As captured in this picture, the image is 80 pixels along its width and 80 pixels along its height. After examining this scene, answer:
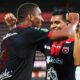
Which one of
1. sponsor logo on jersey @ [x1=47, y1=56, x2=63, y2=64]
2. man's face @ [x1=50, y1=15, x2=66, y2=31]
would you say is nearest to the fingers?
man's face @ [x1=50, y1=15, x2=66, y2=31]

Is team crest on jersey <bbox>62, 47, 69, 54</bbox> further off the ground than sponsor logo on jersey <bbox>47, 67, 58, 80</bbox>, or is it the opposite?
team crest on jersey <bbox>62, 47, 69, 54</bbox>

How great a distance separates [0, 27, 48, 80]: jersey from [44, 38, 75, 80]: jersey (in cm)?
39

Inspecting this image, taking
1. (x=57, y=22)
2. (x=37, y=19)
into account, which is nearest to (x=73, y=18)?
(x=37, y=19)

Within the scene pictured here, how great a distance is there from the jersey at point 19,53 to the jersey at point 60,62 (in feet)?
1.28

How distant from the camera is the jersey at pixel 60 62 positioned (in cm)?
414

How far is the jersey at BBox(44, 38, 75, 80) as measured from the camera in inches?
163

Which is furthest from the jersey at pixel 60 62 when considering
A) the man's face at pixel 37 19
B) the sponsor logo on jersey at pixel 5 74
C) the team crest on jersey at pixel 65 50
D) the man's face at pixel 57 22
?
the sponsor logo on jersey at pixel 5 74

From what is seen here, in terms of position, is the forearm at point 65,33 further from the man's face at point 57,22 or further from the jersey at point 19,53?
the man's face at point 57,22

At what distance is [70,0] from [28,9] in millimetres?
7650

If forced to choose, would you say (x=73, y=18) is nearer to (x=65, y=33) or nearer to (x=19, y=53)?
(x=65, y=33)

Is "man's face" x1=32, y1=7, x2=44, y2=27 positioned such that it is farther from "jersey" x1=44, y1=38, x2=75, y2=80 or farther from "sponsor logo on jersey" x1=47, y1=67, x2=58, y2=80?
"sponsor logo on jersey" x1=47, y1=67, x2=58, y2=80

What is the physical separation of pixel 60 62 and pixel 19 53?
0.57m

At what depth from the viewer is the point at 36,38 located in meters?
3.69

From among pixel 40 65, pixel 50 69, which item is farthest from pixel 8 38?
pixel 40 65
